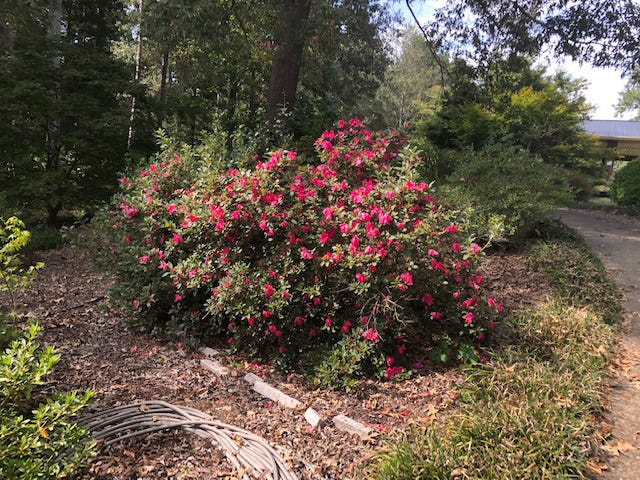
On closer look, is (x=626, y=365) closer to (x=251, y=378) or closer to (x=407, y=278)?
(x=407, y=278)

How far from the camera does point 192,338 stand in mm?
3414

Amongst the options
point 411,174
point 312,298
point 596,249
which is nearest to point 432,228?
point 411,174

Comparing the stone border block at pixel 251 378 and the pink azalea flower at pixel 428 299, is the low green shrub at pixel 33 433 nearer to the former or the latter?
the stone border block at pixel 251 378

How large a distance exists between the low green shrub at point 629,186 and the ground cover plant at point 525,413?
1024 cm

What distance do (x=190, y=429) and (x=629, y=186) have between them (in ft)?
43.3

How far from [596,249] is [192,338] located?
20.6 ft

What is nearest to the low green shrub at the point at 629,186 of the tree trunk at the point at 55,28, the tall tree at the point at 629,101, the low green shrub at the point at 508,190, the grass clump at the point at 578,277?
the low green shrub at the point at 508,190

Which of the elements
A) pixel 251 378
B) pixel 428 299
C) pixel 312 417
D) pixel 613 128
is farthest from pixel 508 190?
pixel 613 128

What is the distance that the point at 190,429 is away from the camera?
238cm

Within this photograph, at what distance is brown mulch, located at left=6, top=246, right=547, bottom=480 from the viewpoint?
217 centimetres

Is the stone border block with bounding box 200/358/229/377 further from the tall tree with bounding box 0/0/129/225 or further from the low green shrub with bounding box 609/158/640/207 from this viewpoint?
the low green shrub with bounding box 609/158/640/207

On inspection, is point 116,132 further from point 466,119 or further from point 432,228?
point 466,119

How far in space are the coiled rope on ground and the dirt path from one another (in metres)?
1.60

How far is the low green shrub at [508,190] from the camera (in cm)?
562
